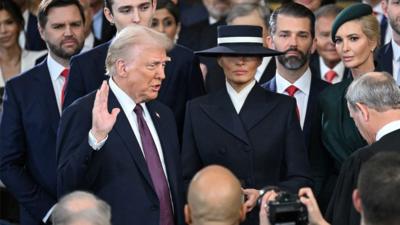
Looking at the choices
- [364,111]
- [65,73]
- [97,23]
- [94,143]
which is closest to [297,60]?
[364,111]

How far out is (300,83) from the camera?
7.08 meters

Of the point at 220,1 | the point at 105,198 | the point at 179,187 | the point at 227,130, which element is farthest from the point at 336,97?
the point at 220,1

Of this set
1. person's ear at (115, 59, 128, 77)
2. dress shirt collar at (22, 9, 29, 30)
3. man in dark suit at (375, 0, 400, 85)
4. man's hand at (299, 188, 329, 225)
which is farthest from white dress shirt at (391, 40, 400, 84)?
dress shirt collar at (22, 9, 29, 30)

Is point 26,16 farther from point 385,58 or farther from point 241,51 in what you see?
→ point 241,51

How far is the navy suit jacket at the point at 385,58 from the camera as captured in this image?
24.1 ft

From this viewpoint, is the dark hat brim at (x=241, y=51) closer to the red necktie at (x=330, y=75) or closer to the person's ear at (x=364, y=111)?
the person's ear at (x=364, y=111)

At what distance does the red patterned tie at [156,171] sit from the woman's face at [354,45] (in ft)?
5.13

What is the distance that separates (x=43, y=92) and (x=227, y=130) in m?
1.36

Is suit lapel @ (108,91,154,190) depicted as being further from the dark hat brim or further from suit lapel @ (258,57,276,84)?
suit lapel @ (258,57,276,84)

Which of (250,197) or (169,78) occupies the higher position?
(169,78)

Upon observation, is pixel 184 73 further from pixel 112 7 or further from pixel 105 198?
pixel 105 198

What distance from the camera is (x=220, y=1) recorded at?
975 cm

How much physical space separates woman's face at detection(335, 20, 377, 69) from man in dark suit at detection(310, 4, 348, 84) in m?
0.80

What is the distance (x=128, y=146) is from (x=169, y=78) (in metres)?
0.99
